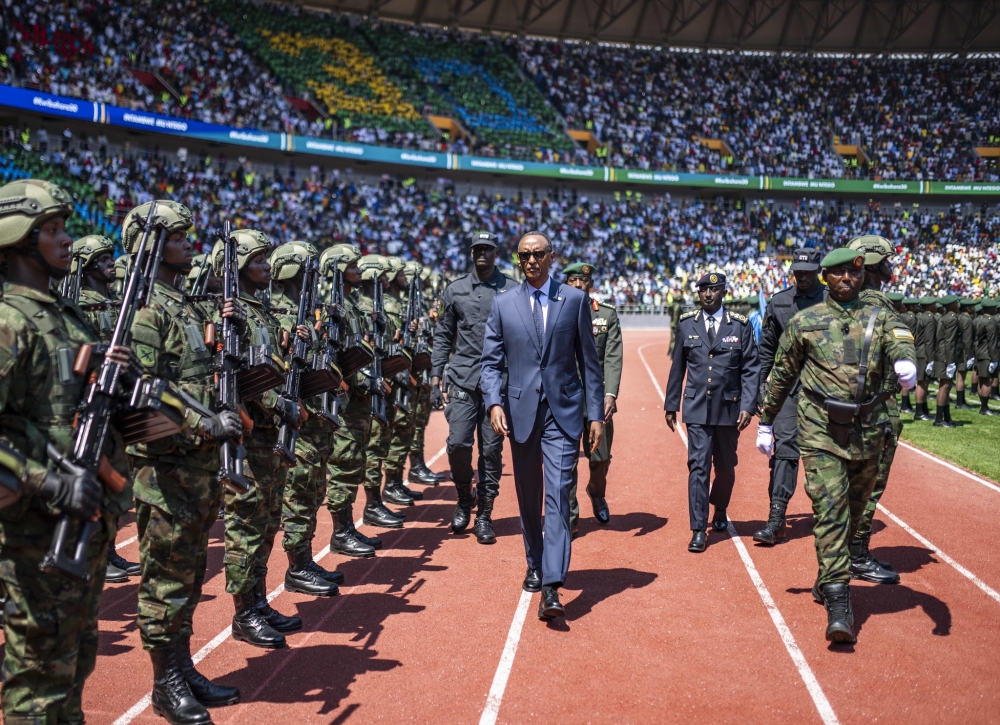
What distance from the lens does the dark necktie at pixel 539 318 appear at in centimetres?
575

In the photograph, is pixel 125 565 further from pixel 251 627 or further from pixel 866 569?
pixel 866 569

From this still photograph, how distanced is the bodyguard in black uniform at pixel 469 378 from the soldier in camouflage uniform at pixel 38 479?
447 centimetres

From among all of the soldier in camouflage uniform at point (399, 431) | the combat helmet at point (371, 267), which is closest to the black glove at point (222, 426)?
the soldier in camouflage uniform at point (399, 431)

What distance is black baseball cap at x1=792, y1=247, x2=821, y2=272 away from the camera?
7.36 m

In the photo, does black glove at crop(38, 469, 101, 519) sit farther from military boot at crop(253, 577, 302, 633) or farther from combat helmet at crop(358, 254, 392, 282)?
combat helmet at crop(358, 254, 392, 282)

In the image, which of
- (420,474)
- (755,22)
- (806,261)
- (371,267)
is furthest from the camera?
(755,22)

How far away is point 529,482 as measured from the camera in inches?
228

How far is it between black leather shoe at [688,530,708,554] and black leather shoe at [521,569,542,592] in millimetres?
1751

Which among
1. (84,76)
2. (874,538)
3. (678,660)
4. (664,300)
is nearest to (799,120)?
(664,300)

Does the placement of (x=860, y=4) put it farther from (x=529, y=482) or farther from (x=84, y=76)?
(x=529, y=482)

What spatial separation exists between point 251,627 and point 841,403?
3952 millimetres

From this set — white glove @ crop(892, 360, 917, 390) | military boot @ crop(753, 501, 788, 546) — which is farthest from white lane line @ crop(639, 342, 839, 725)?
white glove @ crop(892, 360, 917, 390)

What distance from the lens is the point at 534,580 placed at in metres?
6.02

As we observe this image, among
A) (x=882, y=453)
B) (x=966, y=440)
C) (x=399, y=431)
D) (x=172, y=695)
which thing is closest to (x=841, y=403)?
(x=882, y=453)
